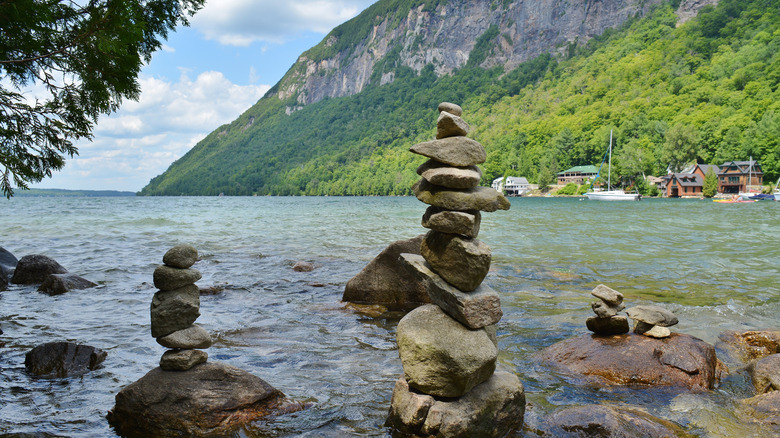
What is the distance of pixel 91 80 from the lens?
7125mm

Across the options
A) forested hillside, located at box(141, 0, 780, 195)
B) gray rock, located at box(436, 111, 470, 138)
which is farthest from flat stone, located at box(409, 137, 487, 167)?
forested hillside, located at box(141, 0, 780, 195)

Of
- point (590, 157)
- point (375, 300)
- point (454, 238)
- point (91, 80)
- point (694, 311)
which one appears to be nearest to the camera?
point (454, 238)

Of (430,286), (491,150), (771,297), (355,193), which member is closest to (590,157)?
(491,150)

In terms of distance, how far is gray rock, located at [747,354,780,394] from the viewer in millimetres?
Result: 6430

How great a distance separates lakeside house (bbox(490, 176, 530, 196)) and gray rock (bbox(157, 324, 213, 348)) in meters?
150

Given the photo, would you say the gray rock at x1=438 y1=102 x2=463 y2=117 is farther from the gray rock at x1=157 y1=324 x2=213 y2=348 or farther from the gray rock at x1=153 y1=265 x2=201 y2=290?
the gray rock at x1=157 y1=324 x2=213 y2=348

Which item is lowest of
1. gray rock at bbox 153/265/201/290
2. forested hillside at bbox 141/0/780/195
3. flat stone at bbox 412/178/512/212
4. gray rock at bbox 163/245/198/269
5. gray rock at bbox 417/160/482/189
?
gray rock at bbox 153/265/201/290

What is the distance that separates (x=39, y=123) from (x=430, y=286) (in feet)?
22.3

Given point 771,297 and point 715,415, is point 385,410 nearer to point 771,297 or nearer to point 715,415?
point 715,415

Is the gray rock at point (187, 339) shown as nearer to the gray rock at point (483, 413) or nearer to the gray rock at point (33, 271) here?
the gray rock at point (483, 413)

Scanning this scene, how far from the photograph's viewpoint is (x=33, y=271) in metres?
15.0

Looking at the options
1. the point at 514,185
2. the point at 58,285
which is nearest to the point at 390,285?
the point at 58,285

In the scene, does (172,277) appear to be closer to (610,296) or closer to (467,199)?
(467,199)

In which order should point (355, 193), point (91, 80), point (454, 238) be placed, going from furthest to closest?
point (355, 193)
point (91, 80)
point (454, 238)
